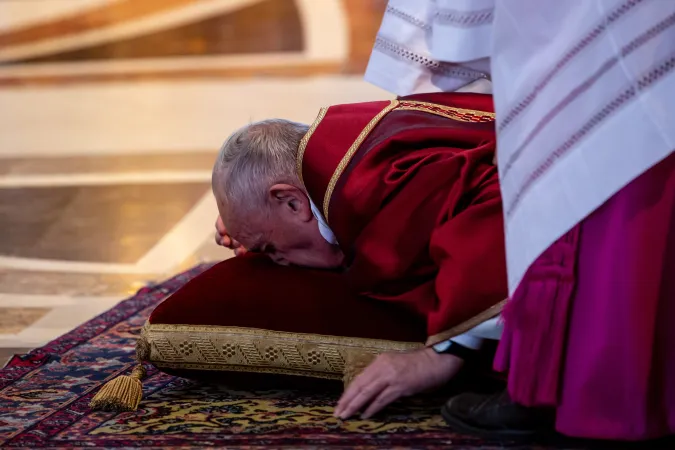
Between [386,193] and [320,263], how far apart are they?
1.18ft

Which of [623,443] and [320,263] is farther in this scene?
[320,263]

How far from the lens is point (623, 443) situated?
219 centimetres

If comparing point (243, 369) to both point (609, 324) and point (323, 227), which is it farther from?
point (609, 324)

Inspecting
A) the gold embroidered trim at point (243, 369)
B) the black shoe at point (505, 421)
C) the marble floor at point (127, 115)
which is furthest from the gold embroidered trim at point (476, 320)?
the marble floor at point (127, 115)

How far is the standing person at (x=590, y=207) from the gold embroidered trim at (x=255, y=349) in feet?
1.57

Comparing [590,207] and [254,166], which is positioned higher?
[254,166]

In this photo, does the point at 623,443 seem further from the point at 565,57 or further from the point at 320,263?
the point at 320,263

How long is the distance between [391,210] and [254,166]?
1.15 ft

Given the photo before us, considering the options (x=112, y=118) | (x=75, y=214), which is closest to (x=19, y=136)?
(x=112, y=118)

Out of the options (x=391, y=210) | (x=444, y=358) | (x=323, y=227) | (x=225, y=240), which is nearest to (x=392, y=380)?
(x=444, y=358)

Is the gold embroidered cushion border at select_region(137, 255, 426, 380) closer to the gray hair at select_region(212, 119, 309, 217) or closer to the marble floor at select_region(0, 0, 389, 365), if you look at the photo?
the gray hair at select_region(212, 119, 309, 217)

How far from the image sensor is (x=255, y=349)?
262cm

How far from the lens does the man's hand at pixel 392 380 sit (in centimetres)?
235

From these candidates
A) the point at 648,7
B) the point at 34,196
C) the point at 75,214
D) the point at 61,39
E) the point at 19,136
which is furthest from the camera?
the point at 61,39
